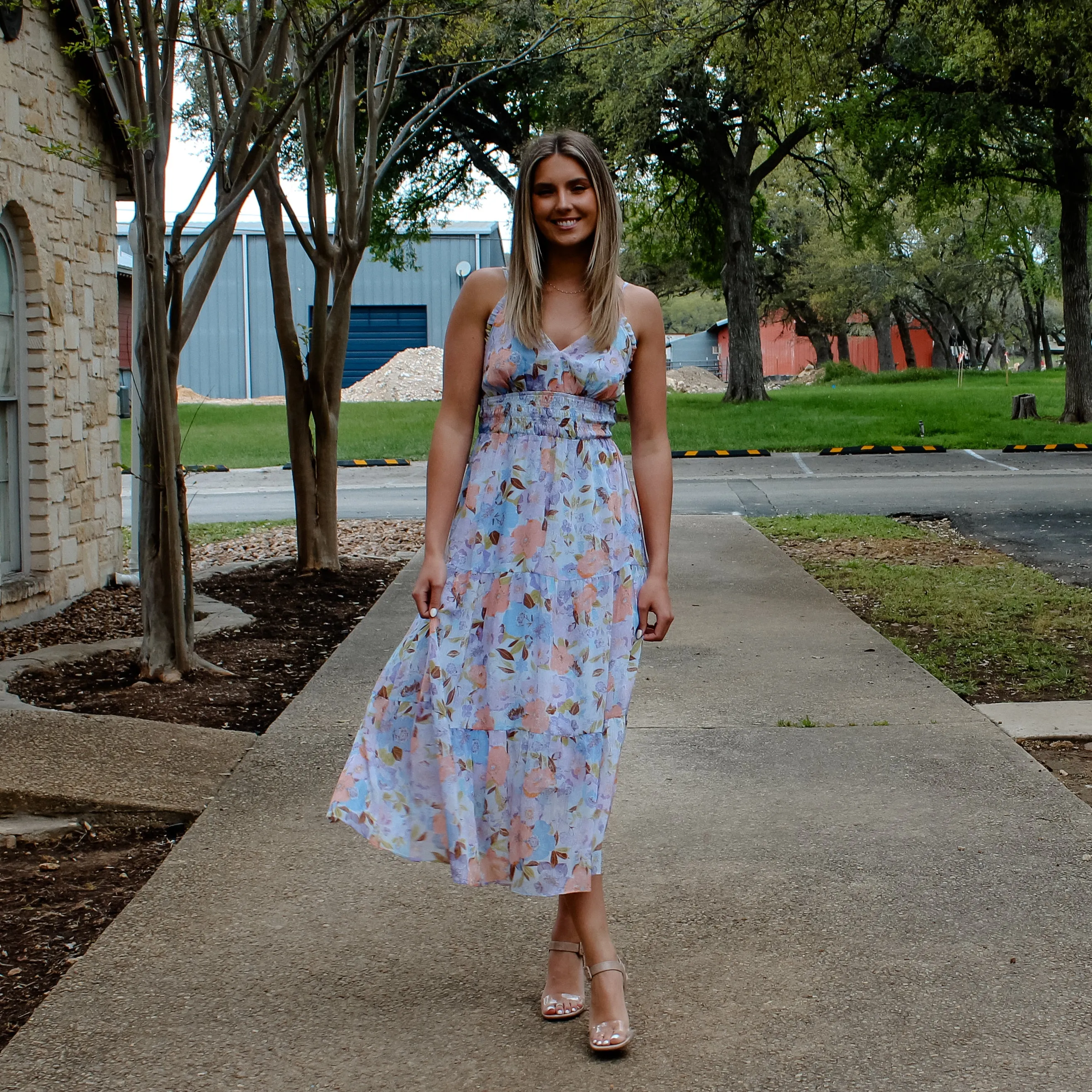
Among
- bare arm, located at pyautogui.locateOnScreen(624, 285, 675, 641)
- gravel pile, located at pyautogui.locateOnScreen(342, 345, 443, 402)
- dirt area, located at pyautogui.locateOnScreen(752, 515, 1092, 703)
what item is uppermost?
gravel pile, located at pyautogui.locateOnScreen(342, 345, 443, 402)

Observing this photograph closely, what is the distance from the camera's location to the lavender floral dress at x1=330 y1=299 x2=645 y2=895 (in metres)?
2.85

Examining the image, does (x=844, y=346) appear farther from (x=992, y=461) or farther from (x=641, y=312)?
(x=641, y=312)

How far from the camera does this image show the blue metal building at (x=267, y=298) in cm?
4328

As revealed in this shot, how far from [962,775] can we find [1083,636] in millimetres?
2927

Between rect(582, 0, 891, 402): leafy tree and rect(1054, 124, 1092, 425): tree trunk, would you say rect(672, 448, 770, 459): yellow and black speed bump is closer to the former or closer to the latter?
rect(582, 0, 891, 402): leafy tree

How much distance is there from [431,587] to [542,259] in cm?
80

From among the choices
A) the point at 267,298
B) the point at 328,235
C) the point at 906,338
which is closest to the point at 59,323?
the point at 328,235

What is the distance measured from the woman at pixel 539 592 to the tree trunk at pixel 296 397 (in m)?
6.28

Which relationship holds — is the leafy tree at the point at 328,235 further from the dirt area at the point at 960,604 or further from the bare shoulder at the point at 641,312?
the bare shoulder at the point at 641,312

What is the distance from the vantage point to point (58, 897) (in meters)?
3.91

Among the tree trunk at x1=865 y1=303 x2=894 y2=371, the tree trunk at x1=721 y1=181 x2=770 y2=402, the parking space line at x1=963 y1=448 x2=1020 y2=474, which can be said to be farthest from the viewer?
the tree trunk at x1=865 y1=303 x2=894 y2=371

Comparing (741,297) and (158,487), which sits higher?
(741,297)

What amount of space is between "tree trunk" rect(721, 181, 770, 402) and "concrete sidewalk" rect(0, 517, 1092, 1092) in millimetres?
25229

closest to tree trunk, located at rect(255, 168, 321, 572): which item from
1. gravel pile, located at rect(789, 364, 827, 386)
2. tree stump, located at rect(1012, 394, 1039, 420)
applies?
tree stump, located at rect(1012, 394, 1039, 420)
